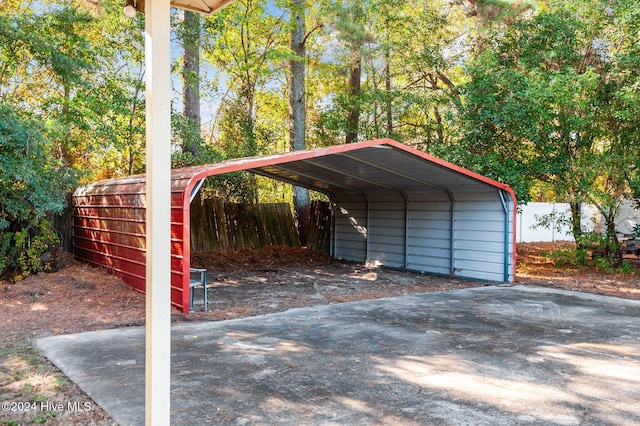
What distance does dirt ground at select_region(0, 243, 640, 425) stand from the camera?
11.4ft

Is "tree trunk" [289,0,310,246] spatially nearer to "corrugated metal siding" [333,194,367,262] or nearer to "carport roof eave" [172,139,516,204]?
"corrugated metal siding" [333,194,367,262]

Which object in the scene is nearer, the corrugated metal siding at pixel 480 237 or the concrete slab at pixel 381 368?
the concrete slab at pixel 381 368

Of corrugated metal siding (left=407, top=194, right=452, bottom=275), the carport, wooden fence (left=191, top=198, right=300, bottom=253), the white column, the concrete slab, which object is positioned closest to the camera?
the white column

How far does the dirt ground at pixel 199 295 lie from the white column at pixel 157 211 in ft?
3.92

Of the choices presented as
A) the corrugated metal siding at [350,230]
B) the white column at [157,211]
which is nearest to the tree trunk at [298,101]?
the corrugated metal siding at [350,230]

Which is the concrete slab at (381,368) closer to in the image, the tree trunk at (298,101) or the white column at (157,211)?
the white column at (157,211)

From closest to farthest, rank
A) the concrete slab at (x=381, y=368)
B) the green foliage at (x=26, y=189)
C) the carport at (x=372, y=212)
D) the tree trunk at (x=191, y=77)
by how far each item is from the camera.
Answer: the concrete slab at (x=381, y=368), the green foliage at (x=26, y=189), the carport at (x=372, y=212), the tree trunk at (x=191, y=77)

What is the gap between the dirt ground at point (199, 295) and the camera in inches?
137

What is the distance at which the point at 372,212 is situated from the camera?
11828 millimetres

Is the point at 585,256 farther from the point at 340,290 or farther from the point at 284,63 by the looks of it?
the point at 284,63

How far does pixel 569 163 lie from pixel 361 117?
5691mm

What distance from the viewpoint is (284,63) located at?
15344 mm

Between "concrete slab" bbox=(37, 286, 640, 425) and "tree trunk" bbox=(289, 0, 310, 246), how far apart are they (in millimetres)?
7637

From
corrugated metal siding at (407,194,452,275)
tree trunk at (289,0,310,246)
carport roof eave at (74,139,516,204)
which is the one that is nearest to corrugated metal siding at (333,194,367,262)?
tree trunk at (289,0,310,246)
